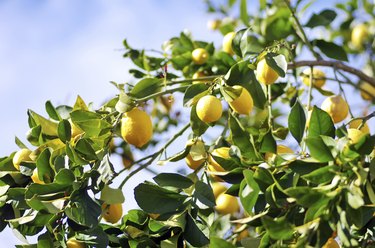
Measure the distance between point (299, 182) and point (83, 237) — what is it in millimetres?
381

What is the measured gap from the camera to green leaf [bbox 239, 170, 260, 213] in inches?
45.4

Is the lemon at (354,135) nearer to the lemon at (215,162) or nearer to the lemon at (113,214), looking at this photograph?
the lemon at (215,162)

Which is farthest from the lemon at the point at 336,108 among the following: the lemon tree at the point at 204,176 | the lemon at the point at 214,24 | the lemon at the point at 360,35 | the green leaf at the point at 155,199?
the lemon at the point at 214,24

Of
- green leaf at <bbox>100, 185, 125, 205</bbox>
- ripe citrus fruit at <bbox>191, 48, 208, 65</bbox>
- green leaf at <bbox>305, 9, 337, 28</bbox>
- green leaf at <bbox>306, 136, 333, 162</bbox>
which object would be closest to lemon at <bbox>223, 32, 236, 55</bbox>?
ripe citrus fruit at <bbox>191, 48, 208, 65</bbox>

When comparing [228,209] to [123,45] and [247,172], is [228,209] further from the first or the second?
[247,172]

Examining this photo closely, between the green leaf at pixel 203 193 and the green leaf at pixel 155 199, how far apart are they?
4 centimetres

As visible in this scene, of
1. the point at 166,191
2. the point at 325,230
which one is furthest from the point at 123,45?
the point at 325,230

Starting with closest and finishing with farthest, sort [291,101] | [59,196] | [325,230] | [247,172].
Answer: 1. [325,230]
2. [247,172]
3. [59,196]
4. [291,101]

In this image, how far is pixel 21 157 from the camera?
1.42 m

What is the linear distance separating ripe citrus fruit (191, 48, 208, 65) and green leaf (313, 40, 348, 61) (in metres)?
0.25

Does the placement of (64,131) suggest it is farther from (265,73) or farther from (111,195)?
(265,73)

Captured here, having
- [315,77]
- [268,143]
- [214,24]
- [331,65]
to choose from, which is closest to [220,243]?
[268,143]

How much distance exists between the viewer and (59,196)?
1.30 m

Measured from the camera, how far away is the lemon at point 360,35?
2.80 metres
